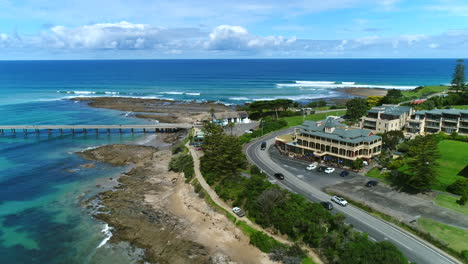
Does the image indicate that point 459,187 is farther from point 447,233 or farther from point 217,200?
point 217,200

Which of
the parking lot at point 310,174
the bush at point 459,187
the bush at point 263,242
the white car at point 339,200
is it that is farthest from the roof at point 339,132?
the bush at point 263,242

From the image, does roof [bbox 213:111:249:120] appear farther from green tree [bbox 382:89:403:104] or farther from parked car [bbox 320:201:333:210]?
parked car [bbox 320:201:333:210]

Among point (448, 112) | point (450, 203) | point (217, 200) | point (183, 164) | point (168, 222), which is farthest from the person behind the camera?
point (448, 112)

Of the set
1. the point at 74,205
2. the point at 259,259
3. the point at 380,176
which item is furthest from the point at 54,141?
the point at 380,176

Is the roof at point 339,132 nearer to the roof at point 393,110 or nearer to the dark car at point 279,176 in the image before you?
the dark car at point 279,176

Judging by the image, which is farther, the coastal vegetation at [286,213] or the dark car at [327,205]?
the dark car at [327,205]

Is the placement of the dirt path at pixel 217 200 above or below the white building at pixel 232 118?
below

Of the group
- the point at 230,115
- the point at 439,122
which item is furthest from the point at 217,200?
the point at 230,115
